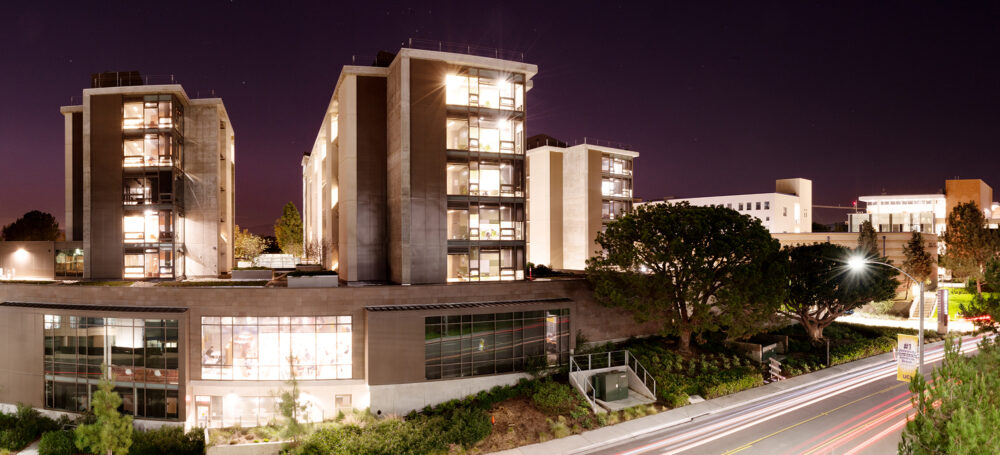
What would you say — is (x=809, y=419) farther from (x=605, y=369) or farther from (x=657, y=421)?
(x=605, y=369)

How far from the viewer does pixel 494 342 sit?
27.3 meters

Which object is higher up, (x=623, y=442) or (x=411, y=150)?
(x=411, y=150)

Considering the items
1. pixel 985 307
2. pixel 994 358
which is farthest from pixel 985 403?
pixel 985 307

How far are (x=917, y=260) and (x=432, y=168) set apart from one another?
57.2 meters

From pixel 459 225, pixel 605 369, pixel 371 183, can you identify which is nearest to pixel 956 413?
pixel 605 369

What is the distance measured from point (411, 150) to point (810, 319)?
32.4 m

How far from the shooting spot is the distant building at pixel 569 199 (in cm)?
5622

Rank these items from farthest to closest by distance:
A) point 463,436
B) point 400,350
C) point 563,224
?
point 563,224 → point 400,350 → point 463,436

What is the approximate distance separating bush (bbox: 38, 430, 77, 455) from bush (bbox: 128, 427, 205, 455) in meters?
2.60

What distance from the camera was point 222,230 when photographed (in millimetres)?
42375

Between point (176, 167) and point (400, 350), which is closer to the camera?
point (400, 350)

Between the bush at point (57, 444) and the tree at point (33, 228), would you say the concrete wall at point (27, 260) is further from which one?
the tree at point (33, 228)

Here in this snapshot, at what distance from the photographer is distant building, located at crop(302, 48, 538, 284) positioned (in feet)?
101

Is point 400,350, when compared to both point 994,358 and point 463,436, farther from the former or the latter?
point 994,358
